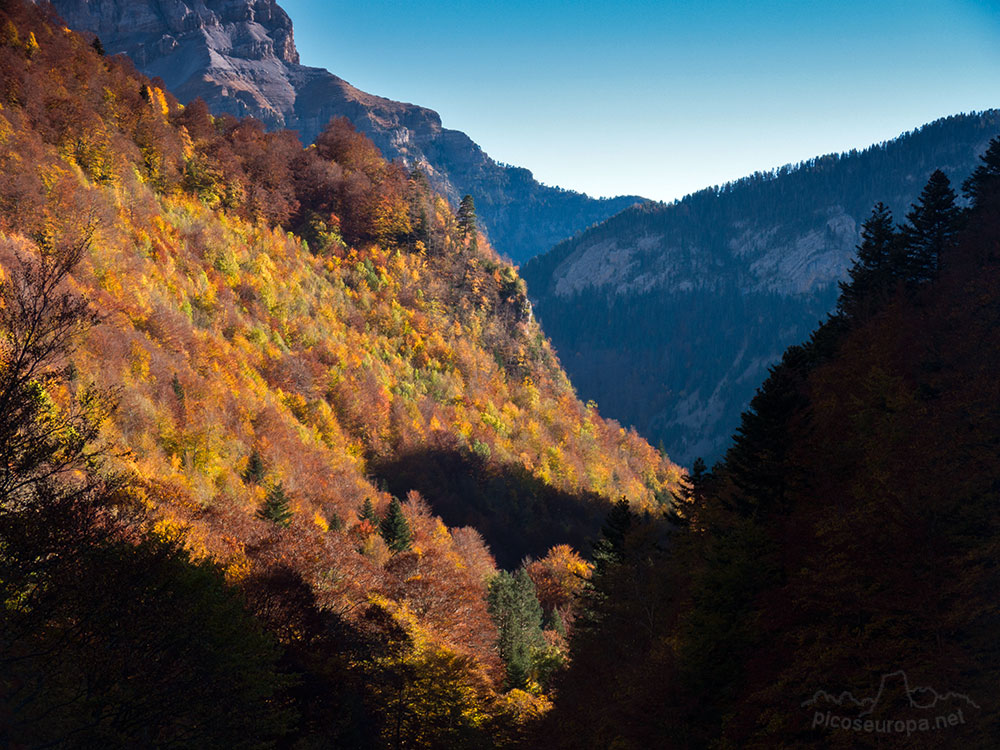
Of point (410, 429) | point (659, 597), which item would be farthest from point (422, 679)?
point (410, 429)

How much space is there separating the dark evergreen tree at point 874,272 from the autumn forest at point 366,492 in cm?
33

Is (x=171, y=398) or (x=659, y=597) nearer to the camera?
(x=659, y=597)

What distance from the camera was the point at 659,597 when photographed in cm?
2752

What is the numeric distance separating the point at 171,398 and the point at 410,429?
33243mm

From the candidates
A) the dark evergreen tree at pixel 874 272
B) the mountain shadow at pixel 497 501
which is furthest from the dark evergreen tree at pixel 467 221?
the dark evergreen tree at pixel 874 272

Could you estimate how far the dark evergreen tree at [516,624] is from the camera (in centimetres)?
3841

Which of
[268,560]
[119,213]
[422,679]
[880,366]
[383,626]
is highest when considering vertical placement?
[119,213]

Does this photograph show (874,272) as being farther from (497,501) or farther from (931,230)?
(497,501)

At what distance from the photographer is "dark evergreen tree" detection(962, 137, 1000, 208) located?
39188 millimetres

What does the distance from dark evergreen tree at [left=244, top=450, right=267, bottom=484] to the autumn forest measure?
163 millimetres

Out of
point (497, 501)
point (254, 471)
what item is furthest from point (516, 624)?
point (497, 501)

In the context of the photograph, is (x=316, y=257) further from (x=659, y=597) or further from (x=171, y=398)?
(x=659, y=597)

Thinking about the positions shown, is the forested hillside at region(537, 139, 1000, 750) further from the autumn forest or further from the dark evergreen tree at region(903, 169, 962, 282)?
the dark evergreen tree at region(903, 169, 962, 282)

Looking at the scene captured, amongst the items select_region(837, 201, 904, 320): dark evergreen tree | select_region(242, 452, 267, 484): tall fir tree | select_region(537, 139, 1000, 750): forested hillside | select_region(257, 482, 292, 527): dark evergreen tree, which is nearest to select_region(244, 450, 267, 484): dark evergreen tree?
select_region(242, 452, 267, 484): tall fir tree
